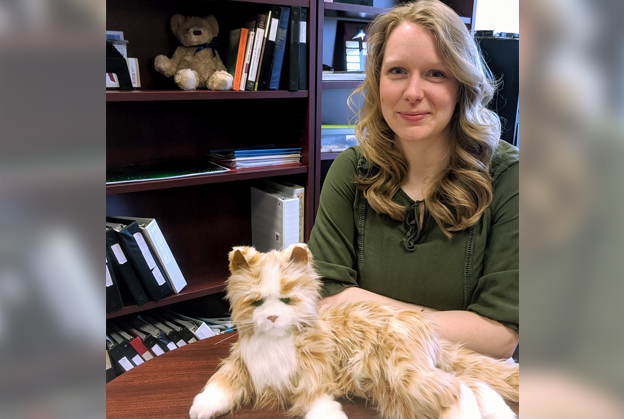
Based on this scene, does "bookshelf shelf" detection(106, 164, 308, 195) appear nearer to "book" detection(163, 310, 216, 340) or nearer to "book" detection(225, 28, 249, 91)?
"book" detection(225, 28, 249, 91)

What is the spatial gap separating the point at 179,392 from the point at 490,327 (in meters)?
0.54

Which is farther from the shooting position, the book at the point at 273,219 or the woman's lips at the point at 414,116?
the book at the point at 273,219

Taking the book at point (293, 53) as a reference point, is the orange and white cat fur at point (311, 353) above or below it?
below

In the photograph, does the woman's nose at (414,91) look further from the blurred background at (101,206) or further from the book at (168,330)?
the book at (168,330)

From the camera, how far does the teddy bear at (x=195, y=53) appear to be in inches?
80.0

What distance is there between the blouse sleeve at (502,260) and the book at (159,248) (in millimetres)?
1188

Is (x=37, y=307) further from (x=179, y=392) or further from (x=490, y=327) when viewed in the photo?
(x=490, y=327)

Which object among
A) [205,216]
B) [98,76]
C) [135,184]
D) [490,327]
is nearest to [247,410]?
[490,327]

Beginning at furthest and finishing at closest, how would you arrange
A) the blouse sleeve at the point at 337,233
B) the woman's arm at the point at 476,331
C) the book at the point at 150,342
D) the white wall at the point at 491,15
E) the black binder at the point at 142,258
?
the white wall at the point at 491,15, the book at the point at 150,342, the black binder at the point at 142,258, the blouse sleeve at the point at 337,233, the woman's arm at the point at 476,331

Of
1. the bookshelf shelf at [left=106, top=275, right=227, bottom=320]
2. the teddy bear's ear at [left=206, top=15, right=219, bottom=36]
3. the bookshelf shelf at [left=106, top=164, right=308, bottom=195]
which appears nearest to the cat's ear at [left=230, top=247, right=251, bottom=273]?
the bookshelf shelf at [left=106, top=164, right=308, bottom=195]

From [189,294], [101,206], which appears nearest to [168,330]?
[189,294]

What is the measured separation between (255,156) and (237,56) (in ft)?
1.23

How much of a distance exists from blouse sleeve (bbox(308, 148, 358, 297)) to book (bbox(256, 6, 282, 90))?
87cm

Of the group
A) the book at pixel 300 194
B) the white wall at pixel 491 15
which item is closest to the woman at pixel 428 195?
the book at pixel 300 194
